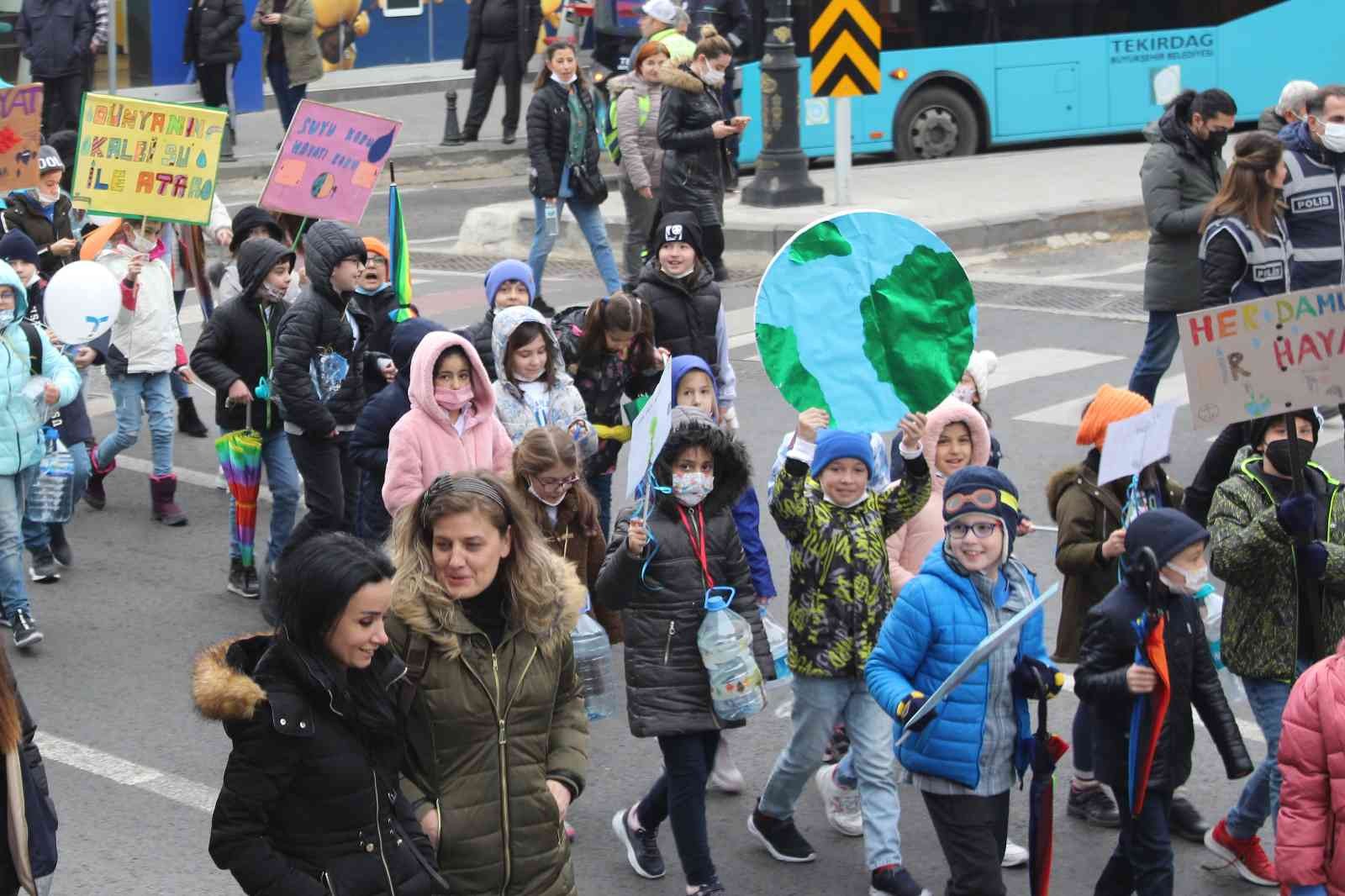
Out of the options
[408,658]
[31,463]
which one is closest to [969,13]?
[31,463]

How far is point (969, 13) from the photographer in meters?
20.5

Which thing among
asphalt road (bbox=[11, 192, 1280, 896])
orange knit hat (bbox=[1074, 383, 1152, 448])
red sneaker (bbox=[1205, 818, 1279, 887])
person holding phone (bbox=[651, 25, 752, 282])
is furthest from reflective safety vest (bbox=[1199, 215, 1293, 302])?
person holding phone (bbox=[651, 25, 752, 282])

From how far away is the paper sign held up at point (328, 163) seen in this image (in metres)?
9.77

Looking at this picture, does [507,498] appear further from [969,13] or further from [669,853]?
[969,13]

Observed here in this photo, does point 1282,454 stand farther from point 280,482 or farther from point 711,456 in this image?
point 280,482

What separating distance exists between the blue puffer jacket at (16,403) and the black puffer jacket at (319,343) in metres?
1.03

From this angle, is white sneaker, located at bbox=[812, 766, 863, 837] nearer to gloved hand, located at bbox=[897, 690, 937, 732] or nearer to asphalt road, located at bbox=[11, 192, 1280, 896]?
asphalt road, located at bbox=[11, 192, 1280, 896]

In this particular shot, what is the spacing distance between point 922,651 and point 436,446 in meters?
2.49

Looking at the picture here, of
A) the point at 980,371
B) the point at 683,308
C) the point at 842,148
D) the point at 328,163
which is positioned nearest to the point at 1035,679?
the point at 980,371

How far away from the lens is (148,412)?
32.3 feet

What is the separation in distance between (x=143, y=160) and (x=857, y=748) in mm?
5694

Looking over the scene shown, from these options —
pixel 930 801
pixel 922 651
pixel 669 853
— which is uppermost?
pixel 922 651

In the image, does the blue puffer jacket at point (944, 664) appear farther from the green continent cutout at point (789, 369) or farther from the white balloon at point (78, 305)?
the white balloon at point (78, 305)

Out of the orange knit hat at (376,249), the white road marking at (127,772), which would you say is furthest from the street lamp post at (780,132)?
the white road marking at (127,772)
